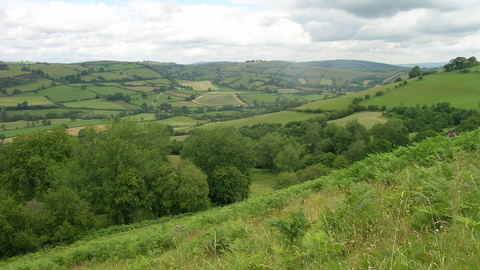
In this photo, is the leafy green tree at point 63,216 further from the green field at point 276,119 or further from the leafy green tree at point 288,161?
the green field at point 276,119

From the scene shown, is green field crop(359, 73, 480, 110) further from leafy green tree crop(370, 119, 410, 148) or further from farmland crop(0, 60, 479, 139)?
leafy green tree crop(370, 119, 410, 148)

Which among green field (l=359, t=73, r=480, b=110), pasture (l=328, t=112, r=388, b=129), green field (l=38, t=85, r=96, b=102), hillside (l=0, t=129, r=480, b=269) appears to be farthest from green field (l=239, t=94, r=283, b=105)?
hillside (l=0, t=129, r=480, b=269)

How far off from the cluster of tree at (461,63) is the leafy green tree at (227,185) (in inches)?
4430

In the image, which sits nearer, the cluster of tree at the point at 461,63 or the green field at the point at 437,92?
the green field at the point at 437,92

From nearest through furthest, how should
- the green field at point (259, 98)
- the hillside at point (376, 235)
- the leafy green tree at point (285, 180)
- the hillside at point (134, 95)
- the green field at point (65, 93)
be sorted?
1. the hillside at point (376, 235)
2. the leafy green tree at point (285, 180)
3. the hillside at point (134, 95)
4. the green field at point (65, 93)
5. the green field at point (259, 98)

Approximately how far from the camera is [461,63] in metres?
106

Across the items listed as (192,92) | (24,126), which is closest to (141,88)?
(192,92)

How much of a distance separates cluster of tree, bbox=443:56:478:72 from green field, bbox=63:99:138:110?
130221 millimetres

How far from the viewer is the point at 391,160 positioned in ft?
34.8

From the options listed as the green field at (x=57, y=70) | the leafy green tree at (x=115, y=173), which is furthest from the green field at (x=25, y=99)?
the leafy green tree at (x=115, y=173)

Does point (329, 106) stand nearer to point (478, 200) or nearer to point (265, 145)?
point (265, 145)

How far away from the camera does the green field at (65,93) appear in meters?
123

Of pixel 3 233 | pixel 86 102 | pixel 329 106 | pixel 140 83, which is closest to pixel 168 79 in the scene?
pixel 140 83

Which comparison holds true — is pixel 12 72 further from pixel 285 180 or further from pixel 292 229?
pixel 292 229
